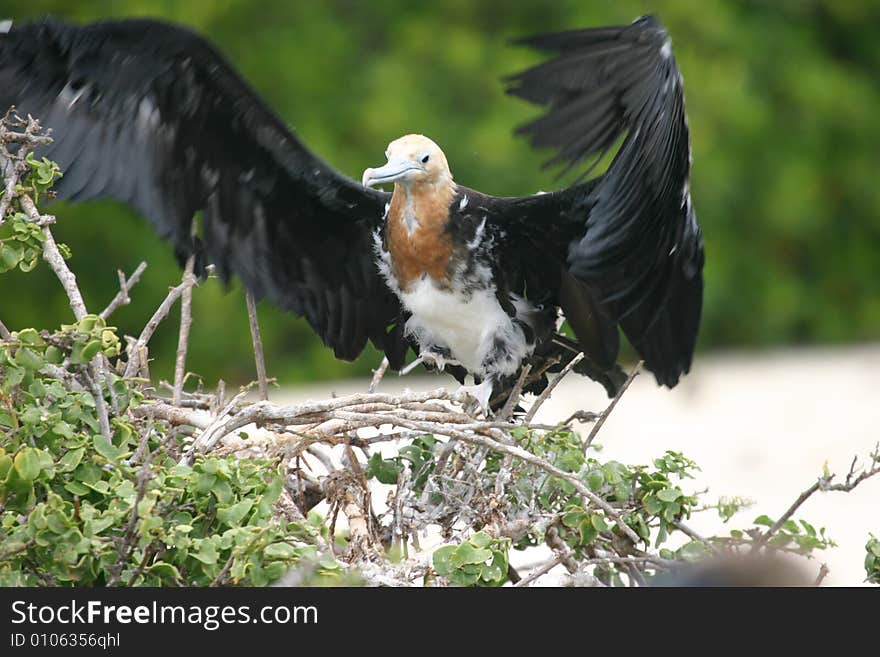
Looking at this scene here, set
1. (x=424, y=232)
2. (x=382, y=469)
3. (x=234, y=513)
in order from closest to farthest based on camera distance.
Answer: (x=234, y=513) → (x=382, y=469) → (x=424, y=232)

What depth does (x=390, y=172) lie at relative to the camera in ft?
9.62

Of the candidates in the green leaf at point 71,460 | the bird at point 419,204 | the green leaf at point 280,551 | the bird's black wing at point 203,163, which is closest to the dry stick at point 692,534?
the bird at point 419,204

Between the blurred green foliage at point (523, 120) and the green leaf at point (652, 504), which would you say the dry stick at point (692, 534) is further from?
the blurred green foliage at point (523, 120)

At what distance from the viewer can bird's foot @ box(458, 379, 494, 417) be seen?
2740 millimetres

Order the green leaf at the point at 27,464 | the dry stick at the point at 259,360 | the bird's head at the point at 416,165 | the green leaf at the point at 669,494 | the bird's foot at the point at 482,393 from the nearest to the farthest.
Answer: the green leaf at the point at 27,464
the green leaf at the point at 669,494
the dry stick at the point at 259,360
the bird's foot at the point at 482,393
the bird's head at the point at 416,165

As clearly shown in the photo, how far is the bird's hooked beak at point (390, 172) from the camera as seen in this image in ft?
9.31

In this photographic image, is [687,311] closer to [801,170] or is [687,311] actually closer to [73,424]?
[73,424]

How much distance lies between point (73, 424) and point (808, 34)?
7.17 meters

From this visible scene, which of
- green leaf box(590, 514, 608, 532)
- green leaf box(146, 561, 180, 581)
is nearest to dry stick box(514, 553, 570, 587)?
green leaf box(590, 514, 608, 532)

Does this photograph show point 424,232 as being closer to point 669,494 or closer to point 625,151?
point 625,151

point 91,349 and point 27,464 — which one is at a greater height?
point 91,349

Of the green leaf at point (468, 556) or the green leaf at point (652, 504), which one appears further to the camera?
the green leaf at point (652, 504)

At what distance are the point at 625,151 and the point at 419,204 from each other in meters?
0.60

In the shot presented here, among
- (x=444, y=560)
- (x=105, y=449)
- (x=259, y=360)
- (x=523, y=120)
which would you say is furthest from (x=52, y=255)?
(x=523, y=120)
